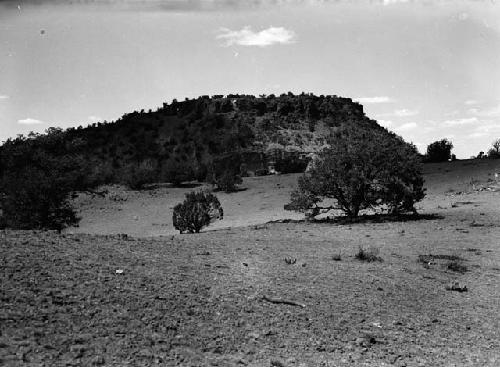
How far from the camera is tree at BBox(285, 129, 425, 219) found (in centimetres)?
1972

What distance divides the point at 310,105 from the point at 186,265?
69.1m

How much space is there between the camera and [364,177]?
1959cm

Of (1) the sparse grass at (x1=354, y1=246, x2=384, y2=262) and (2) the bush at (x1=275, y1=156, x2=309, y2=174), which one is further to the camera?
(2) the bush at (x1=275, y1=156, x2=309, y2=174)

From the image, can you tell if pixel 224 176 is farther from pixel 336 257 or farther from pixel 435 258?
pixel 336 257

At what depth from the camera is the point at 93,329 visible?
6.22 metres

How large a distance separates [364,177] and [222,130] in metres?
50.9

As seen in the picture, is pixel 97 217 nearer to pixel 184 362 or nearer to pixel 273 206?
pixel 273 206

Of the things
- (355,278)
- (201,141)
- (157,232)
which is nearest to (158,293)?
(355,278)

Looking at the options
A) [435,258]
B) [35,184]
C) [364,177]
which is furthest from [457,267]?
[35,184]

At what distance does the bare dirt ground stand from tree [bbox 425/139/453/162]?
38.8 meters

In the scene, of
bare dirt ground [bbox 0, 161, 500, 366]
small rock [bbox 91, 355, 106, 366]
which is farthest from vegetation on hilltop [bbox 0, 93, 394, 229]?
small rock [bbox 91, 355, 106, 366]

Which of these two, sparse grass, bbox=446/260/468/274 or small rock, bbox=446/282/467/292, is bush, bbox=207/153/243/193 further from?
small rock, bbox=446/282/467/292

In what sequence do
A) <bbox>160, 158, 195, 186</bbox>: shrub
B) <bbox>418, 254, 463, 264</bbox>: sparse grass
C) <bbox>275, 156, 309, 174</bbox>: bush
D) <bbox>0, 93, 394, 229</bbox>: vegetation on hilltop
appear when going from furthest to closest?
<bbox>275, 156, 309, 174</bbox>: bush
<bbox>0, 93, 394, 229</bbox>: vegetation on hilltop
<bbox>160, 158, 195, 186</bbox>: shrub
<bbox>418, 254, 463, 264</bbox>: sparse grass

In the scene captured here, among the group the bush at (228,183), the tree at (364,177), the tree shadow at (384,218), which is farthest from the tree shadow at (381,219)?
the bush at (228,183)
